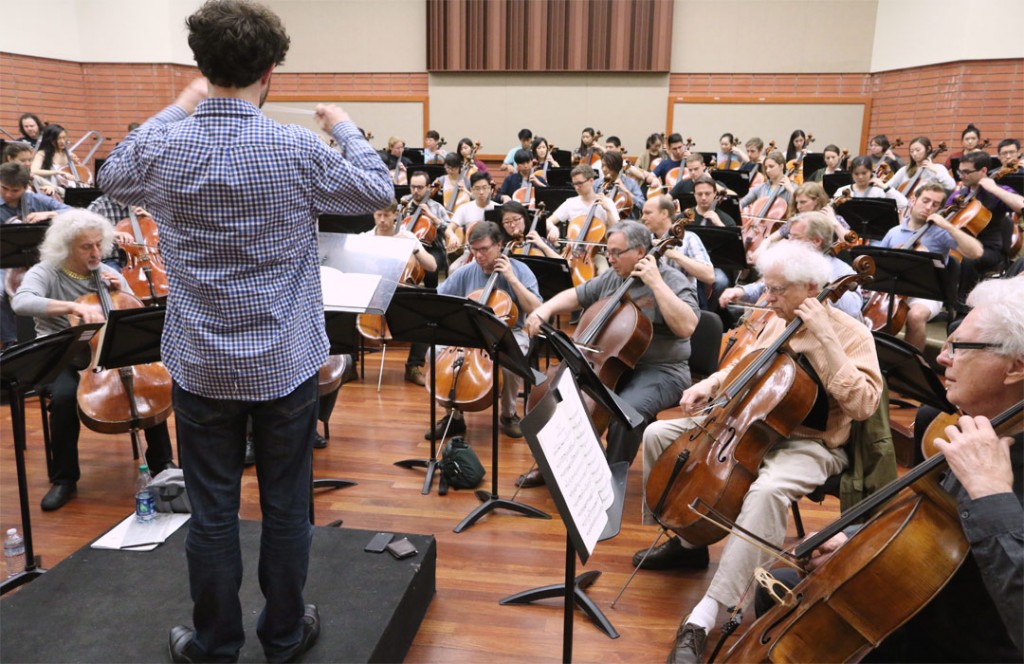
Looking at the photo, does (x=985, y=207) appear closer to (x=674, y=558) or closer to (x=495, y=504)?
(x=674, y=558)

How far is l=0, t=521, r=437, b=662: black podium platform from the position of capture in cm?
204

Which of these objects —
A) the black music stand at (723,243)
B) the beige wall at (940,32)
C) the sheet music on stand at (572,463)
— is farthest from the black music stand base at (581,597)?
the beige wall at (940,32)

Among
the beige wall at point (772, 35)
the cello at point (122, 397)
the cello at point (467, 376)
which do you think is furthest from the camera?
the beige wall at point (772, 35)

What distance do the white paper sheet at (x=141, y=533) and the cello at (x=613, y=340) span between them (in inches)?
63.6

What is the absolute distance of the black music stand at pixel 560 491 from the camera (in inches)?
54.3

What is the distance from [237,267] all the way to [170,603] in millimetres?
1292

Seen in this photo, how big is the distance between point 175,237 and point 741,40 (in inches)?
484

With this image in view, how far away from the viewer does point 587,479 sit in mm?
1571

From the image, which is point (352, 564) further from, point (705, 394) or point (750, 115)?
point (750, 115)

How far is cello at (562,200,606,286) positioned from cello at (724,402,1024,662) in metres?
4.09

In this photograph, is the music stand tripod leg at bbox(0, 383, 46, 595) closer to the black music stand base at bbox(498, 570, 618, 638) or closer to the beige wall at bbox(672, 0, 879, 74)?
the black music stand base at bbox(498, 570, 618, 638)

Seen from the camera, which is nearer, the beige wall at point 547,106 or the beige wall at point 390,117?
the beige wall at point 547,106

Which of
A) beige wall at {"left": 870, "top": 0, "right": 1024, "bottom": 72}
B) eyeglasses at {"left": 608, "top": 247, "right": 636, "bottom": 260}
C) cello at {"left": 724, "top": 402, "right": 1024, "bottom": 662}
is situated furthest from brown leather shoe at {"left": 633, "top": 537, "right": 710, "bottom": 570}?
beige wall at {"left": 870, "top": 0, "right": 1024, "bottom": 72}

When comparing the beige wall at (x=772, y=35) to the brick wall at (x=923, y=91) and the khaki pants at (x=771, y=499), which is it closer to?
the brick wall at (x=923, y=91)
